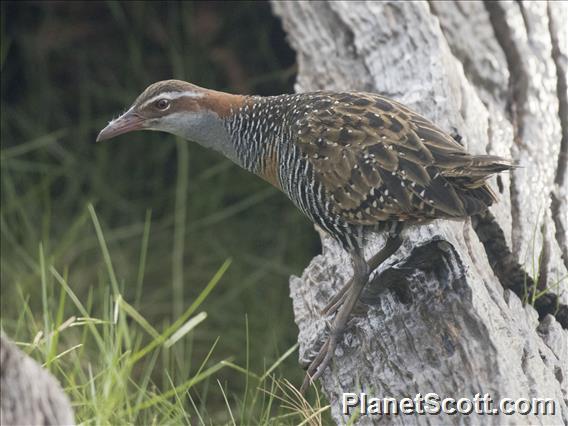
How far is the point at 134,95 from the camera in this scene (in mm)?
7281

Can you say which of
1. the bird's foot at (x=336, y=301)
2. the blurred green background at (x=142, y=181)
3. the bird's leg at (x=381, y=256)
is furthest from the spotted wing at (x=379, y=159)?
the blurred green background at (x=142, y=181)

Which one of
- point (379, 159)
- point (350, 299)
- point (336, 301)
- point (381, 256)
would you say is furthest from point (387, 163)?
point (336, 301)

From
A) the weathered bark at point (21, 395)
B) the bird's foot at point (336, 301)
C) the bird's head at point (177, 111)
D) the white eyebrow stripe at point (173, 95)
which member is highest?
the white eyebrow stripe at point (173, 95)

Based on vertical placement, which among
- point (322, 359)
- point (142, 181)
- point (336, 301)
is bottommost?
point (322, 359)

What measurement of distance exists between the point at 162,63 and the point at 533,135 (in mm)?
3437

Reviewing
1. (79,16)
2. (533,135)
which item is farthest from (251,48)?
(533,135)

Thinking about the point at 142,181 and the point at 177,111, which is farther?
the point at 142,181

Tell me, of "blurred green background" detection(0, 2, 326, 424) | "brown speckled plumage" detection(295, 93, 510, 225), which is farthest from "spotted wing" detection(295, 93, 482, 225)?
"blurred green background" detection(0, 2, 326, 424)

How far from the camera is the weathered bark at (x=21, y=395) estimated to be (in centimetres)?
271

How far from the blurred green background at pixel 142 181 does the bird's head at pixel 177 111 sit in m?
1.93

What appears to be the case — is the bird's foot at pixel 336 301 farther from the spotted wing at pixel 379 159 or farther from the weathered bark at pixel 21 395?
the weathered bark at pixel 21 395

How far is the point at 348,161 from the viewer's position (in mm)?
3756

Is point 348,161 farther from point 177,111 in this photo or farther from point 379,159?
point 177,111

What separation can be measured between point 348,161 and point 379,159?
126mm
